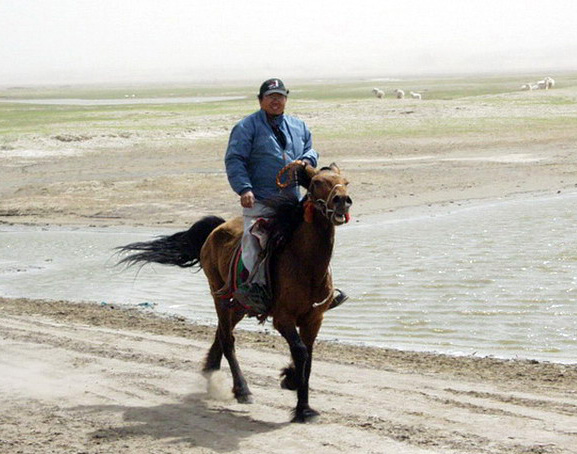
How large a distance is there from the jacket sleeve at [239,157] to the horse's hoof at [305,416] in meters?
1.61

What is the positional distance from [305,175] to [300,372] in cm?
133

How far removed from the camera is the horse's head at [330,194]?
680 cm

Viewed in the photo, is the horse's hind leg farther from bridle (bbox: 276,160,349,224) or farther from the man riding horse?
bridle (bbox: 276,160,349,224)

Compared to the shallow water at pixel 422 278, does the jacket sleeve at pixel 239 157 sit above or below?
above

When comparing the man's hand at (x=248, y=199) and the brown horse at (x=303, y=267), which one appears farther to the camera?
the man's hand at (x=248, y=199)

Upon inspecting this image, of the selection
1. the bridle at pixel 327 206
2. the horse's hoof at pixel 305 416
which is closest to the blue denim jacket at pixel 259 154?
the bridle at pixel 327 206

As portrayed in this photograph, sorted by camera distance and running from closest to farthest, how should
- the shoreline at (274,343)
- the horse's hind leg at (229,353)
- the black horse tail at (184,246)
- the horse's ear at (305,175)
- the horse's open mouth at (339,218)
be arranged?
the horse's open mouth at (339,218) < the horse's ear at (305,175) < the horse's hind leg at (229,353) < the shoreline at (274,343) < the black horse tail at (184,246)

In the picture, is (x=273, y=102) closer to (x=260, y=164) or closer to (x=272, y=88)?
(x=272, y=88)

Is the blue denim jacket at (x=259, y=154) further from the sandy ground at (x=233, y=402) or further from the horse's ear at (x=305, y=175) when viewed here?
the sandy ground at (x=233, y=402)

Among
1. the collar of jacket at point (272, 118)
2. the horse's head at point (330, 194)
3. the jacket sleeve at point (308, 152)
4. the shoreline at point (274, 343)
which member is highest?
the collar of jacket at point (272, 118)

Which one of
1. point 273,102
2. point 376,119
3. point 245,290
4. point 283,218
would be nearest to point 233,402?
point 245,290

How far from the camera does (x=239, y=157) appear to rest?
7.73 metres

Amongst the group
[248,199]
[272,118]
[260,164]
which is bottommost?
[248,199]

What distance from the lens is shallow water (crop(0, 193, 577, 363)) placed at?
1041cm
